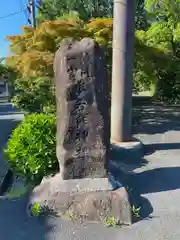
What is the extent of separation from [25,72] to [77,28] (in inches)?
68.7

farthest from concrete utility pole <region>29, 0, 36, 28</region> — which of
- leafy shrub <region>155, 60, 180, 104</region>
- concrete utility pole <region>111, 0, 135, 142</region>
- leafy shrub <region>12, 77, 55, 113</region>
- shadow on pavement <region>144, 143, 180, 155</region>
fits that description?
shadow on pavement <region>144, 143, 180, 155</region>

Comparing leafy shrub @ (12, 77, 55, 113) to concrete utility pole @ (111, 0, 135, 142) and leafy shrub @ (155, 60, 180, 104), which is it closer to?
concrete utility pole @ (111, 0, 135, 142)

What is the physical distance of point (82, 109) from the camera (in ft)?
15.1

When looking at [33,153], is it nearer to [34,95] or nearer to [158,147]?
[158,147]

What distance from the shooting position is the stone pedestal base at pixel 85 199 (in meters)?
4.23

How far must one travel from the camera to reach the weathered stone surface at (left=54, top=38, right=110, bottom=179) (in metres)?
4.59

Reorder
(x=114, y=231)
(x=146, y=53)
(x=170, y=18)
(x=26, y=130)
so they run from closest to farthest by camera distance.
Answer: (x=114, y=231), (x=26, y=130), (x=146, y=53), (x=170, y=18)

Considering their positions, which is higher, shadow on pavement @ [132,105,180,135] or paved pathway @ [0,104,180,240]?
shadow on pavement @ [132,105,180,135]

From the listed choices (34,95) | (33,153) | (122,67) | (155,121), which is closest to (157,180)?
(33,153)

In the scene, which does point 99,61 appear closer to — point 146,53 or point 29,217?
point 29,217

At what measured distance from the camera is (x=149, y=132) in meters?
10.1

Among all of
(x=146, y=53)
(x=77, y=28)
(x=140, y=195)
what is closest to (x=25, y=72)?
(x=77, y=28)

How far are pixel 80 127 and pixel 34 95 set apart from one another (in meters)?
5.64

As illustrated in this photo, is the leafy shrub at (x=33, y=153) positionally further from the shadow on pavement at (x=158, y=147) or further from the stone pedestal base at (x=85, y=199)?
the shadow on pavement at (x=158, y=147)
